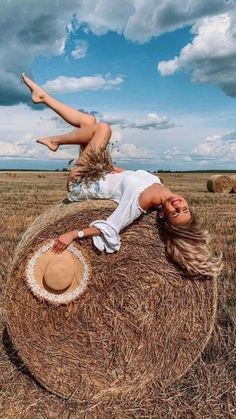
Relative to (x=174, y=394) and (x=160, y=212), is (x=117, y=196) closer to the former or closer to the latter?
(x=160, y=212)

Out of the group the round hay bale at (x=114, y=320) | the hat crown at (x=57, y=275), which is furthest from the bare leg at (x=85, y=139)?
the hat crown at (x=57, y=275)

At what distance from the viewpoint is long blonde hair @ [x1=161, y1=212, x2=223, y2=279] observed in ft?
14.5

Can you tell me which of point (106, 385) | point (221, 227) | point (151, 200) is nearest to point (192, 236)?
point (151, 200)

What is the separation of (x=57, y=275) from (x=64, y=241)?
0.90 ft

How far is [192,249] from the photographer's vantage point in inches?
176

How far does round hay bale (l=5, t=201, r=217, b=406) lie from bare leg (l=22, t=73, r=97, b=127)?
0.71 m

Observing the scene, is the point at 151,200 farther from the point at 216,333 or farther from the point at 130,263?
the point at 216,333

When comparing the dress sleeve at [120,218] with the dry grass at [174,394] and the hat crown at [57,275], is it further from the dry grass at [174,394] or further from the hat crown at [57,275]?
the dry grass at [174,394]

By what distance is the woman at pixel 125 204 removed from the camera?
4.39 m

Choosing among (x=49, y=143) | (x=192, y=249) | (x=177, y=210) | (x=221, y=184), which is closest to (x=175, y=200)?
(x=177, y=210)

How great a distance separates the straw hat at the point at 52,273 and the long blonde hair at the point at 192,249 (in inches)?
31.1

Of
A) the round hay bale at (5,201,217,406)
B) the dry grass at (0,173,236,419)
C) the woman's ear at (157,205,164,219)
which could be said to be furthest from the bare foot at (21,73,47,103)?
the dry grass at (0,173,236,419)

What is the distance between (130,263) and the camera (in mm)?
4676

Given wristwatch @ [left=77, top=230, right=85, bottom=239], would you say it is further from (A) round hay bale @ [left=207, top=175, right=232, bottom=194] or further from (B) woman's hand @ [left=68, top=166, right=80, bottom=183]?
(A) round hay bale @ [left=207, top=175, right=232, bottom=194]
